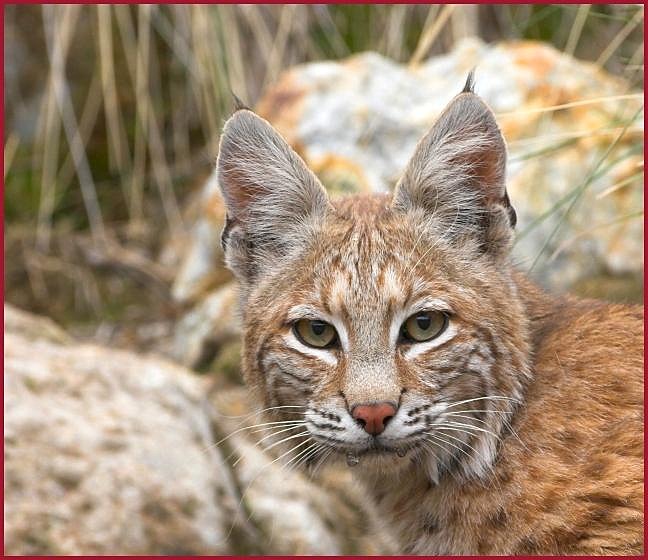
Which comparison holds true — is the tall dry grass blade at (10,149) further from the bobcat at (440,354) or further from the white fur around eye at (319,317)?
the white fur around eye at (319,317)

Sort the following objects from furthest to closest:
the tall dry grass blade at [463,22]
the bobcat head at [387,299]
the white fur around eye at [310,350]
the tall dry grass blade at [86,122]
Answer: the tall dry grass blade at [86,122], the tall dry grass blade at [463,22], the white fur around eye at [310,350], the bobcat head at [387,299]

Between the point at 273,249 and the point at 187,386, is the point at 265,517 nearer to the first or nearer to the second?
the point at 187,386

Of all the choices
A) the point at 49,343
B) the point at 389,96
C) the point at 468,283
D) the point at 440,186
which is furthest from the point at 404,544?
the point at 389,96

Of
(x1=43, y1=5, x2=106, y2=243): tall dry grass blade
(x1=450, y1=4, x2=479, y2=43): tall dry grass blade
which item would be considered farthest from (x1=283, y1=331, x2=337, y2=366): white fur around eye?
(x1=450, y1=4, x2=479, y2=43): tall dry grass blade

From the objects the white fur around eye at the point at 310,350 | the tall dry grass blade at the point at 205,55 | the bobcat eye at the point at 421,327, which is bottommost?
the white fur around eye at the point at 310,350

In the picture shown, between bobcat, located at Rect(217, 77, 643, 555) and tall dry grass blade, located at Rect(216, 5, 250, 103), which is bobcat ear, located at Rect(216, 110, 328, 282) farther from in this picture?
tall dry grass blade, located at Rect(216, 5, 250, 103)

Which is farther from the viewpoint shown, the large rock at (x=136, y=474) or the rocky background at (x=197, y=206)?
the rocky background at (x=197, y=206)

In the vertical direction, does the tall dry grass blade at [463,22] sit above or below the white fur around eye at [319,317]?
above

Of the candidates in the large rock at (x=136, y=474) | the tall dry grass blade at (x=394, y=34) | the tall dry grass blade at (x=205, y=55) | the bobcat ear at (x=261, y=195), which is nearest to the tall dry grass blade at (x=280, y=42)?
the tall dry grass blade at (x=205, y=55)
